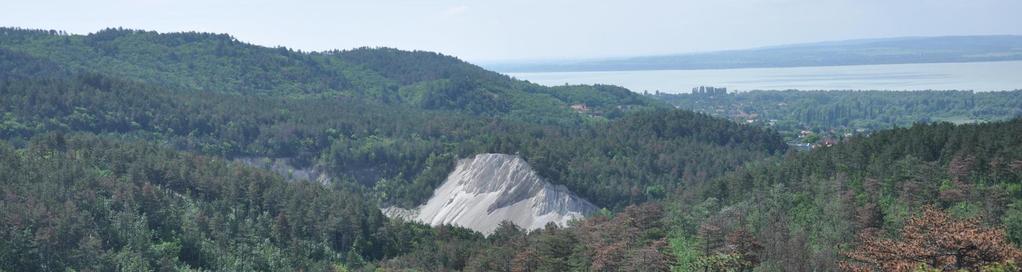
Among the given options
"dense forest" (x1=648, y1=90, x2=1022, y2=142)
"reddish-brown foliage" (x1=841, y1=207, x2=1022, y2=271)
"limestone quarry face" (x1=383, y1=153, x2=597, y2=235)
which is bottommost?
"dense forest" (x1=648, y1=90, x2=1022, y2=142)

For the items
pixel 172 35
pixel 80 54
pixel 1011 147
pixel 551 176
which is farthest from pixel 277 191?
pixel 172 35

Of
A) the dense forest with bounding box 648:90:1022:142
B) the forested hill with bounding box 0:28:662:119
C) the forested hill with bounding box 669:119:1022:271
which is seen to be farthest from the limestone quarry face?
the dense forest with bounding box 648:90:1022:142

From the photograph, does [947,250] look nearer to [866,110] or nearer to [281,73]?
[281,73]

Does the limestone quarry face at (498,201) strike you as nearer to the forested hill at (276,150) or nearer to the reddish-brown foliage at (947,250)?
the forested hill at (276,150)

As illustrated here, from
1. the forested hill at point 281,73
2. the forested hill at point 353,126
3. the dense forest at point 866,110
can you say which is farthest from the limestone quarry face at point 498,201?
the dense forest at point 866,110

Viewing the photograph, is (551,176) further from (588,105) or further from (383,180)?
(588,105)

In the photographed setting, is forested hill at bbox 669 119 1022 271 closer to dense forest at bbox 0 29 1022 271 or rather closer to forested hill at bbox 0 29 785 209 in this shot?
dense forest at bbox 0 29 1022 271
